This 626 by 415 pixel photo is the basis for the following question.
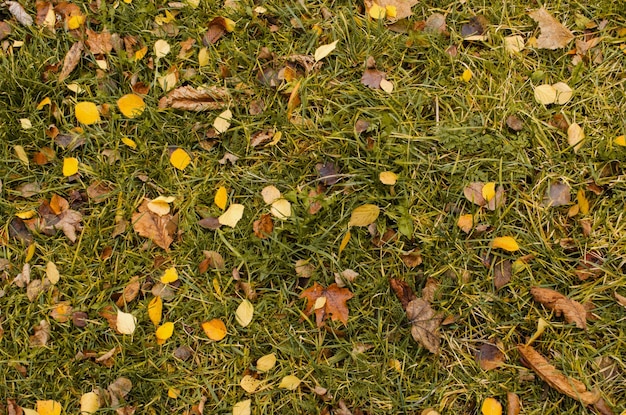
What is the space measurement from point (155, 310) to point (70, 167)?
2.44ft

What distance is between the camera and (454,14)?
246 cm

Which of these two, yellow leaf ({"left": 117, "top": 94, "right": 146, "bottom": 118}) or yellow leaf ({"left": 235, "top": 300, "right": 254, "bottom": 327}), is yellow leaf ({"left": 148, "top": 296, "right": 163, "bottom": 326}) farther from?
yellow leaf ({"left": 117, "top": 94, "right": 146, "bottom": 118})

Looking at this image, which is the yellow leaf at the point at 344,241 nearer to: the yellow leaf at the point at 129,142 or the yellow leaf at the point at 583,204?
the yellow leaf at the point at 583,204

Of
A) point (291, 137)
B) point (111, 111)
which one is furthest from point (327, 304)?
point (111, 111)

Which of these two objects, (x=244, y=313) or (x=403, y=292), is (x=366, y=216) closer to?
(x=403, y=292)

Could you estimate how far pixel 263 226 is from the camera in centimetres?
220

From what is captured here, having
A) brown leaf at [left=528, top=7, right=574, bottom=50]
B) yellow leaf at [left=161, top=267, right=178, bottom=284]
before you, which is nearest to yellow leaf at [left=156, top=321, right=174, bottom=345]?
yellow leaf at [left=161, top=267, right=178, bottom=284]

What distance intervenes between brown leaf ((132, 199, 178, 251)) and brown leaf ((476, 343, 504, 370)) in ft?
4.11

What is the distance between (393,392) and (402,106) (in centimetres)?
113

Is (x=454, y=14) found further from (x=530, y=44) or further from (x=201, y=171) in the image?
(x=201, y=171)

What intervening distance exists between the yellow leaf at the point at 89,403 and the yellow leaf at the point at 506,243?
1.57 metres

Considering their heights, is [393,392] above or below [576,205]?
below

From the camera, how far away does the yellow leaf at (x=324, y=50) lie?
2.41 m

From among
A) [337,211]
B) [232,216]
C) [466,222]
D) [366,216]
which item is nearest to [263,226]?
[232,216]
